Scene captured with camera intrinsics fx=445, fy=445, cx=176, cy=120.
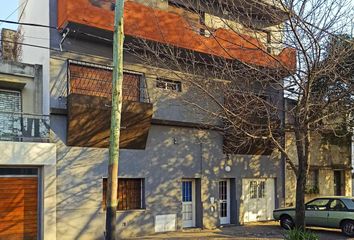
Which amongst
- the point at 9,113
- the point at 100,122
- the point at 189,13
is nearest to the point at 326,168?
the point at 189,13

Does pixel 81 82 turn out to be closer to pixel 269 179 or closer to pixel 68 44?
pixel 68 44

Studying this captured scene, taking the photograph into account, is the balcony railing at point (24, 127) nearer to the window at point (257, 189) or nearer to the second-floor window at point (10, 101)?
the second-floor window at point (10, 101)

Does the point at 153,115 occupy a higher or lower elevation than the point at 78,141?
higher

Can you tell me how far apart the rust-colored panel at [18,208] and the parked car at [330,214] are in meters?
10.1

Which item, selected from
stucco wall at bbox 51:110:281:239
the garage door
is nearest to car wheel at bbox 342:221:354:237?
stucco wall at bbox 51:110:281:239

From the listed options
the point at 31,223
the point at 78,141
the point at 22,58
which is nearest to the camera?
the point at 31,223

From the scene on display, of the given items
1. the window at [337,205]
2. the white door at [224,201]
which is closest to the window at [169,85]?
the white door at [224,201]

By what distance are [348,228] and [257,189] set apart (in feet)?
17.6

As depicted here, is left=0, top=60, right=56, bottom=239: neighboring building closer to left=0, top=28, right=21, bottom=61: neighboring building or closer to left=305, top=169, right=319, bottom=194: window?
left=0, top=28, right=21, bottom=61: neighboring building

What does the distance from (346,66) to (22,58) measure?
12813mm

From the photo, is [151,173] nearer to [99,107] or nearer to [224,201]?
[99,107]

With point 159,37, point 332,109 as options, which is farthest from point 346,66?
point 159,37

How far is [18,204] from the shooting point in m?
14.4

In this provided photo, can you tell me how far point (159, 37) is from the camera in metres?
16.6
